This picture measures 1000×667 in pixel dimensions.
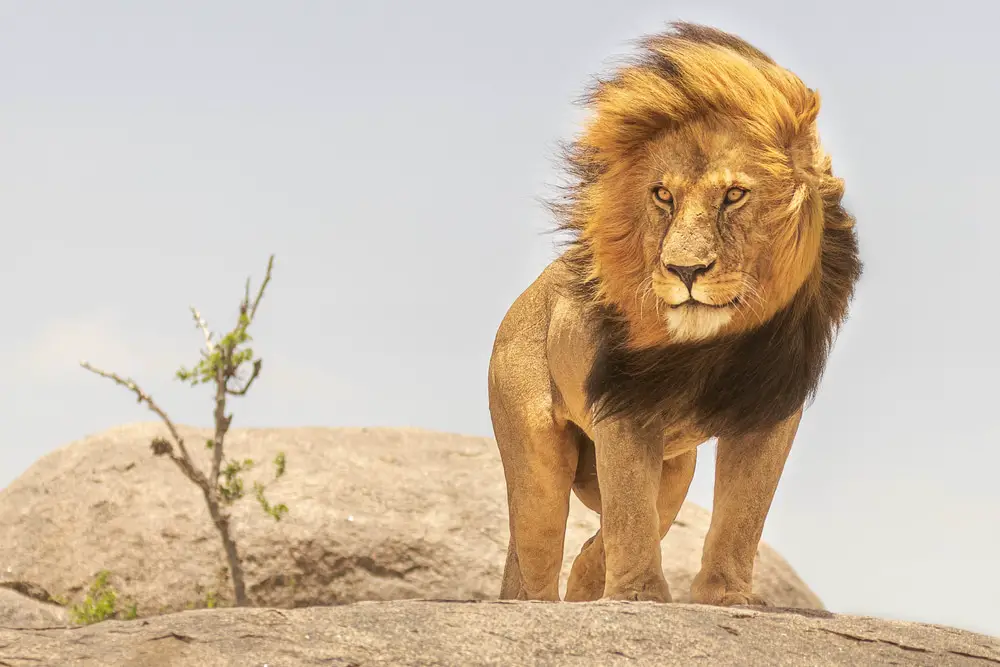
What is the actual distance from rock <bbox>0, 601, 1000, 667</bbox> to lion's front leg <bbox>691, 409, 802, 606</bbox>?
0.48 meters

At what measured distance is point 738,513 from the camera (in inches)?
155

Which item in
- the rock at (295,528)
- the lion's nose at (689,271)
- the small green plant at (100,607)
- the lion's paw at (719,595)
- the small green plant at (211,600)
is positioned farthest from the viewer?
the rock at (295,528)

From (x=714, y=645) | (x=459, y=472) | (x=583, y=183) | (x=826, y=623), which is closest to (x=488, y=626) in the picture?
(x=714, y=645)

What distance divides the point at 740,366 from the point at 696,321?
0.26 meters

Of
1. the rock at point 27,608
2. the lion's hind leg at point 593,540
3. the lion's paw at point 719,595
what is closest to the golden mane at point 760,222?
the lion's paw at point 719,595

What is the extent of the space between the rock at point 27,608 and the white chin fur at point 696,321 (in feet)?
14.2

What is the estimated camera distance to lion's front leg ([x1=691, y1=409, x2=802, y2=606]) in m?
3.92

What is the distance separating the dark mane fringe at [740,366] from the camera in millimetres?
3732

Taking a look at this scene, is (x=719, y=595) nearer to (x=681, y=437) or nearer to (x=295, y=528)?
(x=681, y=437)

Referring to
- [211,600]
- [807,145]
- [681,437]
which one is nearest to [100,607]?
[211,600]

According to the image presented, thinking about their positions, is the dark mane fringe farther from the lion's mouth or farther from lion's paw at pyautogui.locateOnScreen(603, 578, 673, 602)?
lion's paw at pyautogui.locateOnScreen(603, 578, 673, 602)

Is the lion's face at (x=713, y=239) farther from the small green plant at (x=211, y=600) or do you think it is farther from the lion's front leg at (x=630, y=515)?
the small green plant at (x=211, y=600)

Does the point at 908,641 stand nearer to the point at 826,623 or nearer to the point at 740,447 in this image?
the point at 826,623

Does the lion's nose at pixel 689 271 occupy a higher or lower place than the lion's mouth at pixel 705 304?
higher
